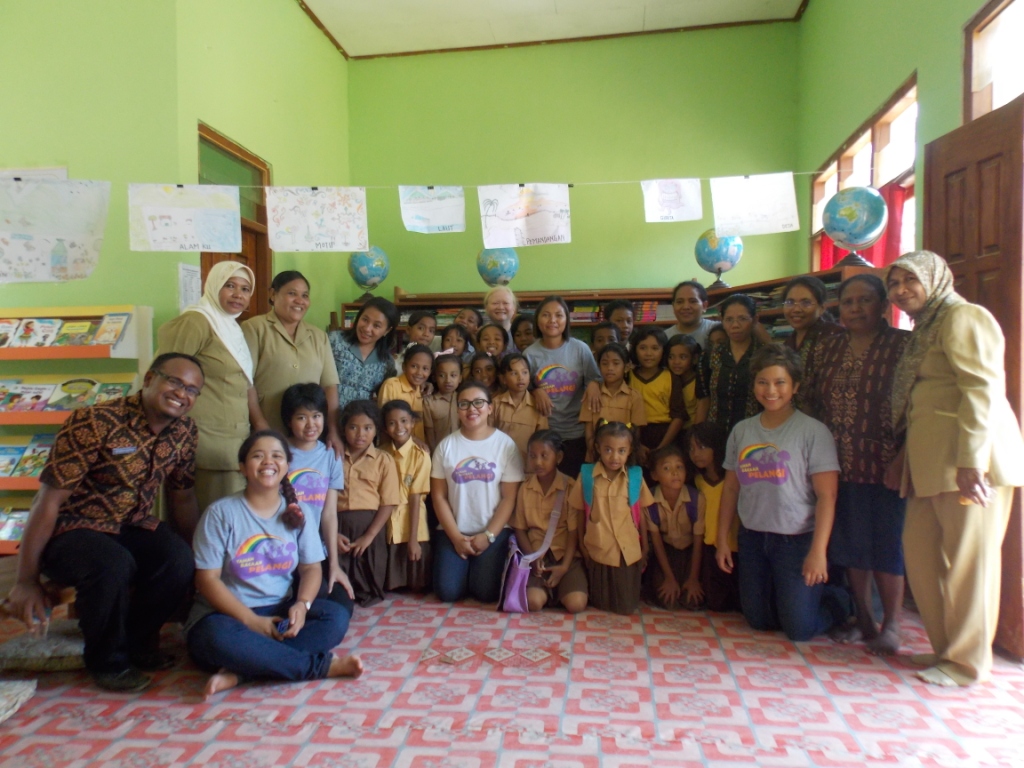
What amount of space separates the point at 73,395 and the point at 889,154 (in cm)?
505

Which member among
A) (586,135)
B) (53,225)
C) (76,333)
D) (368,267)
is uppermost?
(586,135)

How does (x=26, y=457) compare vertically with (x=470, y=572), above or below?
above

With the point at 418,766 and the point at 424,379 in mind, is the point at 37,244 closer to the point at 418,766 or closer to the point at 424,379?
the point at 424,379

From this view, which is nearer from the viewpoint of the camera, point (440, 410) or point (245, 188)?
point (440, 410)

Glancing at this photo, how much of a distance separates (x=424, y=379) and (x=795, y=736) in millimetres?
2077

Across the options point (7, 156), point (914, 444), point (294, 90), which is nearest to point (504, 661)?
point (914, 444)

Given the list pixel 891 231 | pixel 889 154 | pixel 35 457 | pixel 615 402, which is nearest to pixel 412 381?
pixel 615 402

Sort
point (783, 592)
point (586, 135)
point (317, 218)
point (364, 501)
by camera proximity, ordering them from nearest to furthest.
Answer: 1. point (783, 592)
2. point (364, 501)
3. point (317, 218)
4. point (586, 135)

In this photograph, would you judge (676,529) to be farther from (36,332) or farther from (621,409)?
(36,332)

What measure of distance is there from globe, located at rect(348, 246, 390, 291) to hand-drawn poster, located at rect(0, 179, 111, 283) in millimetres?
2280

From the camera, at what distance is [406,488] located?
3018mm

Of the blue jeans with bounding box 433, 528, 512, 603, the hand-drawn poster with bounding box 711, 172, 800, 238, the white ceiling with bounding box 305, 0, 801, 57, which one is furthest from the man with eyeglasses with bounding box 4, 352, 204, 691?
the white ceiling with bounding box 305, 0, 801, 57

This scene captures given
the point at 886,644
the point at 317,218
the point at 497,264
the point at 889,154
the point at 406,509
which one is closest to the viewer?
the point at 886,644

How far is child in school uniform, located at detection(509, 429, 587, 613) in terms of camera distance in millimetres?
2885
